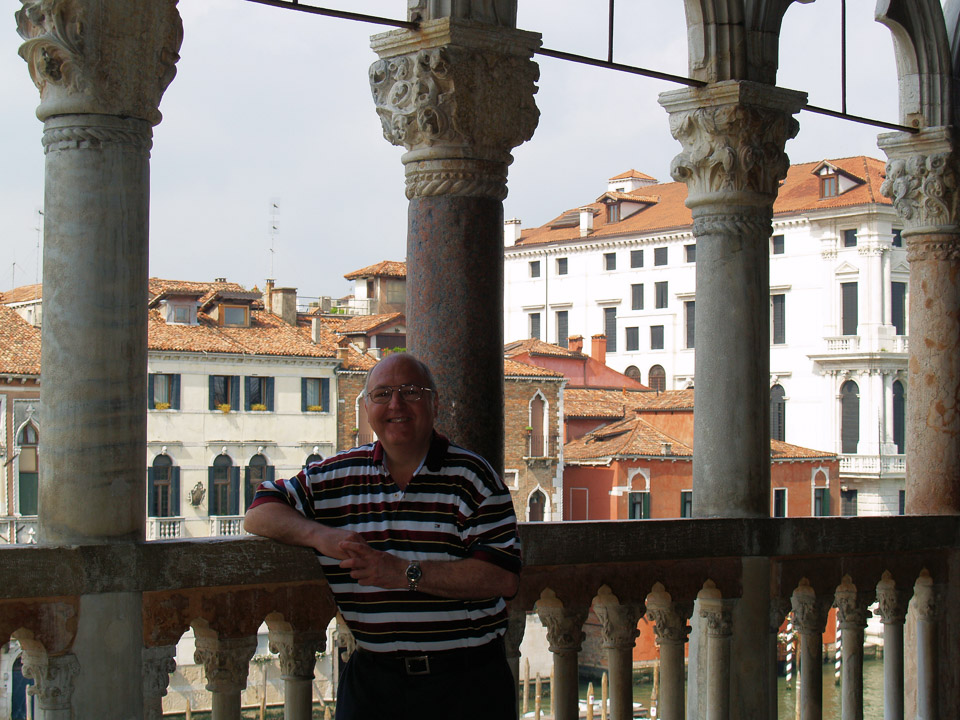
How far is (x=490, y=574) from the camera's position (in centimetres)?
279

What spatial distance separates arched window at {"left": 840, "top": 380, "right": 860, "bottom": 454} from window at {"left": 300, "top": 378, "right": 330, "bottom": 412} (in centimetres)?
1490

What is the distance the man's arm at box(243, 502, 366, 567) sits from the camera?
2.80 metres

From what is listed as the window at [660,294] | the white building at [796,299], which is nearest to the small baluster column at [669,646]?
the white building at [796,299]

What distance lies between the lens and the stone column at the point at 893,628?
17.9ft

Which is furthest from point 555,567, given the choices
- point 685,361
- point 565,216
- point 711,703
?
point 565,216

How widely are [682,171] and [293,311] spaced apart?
3101cm

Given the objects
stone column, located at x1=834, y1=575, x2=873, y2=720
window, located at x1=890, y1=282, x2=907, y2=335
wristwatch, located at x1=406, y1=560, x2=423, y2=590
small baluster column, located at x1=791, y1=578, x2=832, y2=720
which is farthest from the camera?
window, located at x1=890, y1=282, x2=907, y2=335

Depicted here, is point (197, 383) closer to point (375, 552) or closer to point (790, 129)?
point (790, 129)

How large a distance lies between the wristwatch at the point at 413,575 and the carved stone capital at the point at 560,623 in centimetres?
149

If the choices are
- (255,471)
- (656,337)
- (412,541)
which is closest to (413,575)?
(412,541)


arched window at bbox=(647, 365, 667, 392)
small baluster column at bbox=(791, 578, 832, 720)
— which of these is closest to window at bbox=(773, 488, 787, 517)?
arched window at bbox=(647, 365, 667, 392)

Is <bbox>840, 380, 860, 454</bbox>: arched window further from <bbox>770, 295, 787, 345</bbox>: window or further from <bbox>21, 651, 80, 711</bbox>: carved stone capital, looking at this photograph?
<bbox>21, 651, 80, 711</bbox>: carved stone capital

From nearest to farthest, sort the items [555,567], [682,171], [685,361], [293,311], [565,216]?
1. [555,567]
2. [682,171]
3. [293,311]
4. [685,361]
5. [565,216]

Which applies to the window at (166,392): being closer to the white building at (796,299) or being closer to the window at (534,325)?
the white building at (796,299)
